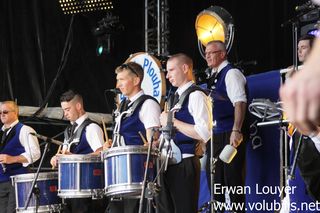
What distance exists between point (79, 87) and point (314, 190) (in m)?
6.41

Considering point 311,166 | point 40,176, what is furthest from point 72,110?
point 311,166

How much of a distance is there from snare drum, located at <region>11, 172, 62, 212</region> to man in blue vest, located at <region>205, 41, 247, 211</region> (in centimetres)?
195

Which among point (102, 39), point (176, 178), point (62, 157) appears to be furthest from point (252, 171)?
point (102, 39)

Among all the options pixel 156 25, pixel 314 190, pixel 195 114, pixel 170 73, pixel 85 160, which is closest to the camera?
pixel 314 190

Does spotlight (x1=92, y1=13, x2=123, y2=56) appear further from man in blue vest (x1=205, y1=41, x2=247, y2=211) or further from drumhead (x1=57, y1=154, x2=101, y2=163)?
drumhead (x1=57, y1=154, x2=101, y2=163)

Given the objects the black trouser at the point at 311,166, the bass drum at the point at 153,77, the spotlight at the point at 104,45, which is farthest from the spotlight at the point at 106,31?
the black trouser at the point at 311,166

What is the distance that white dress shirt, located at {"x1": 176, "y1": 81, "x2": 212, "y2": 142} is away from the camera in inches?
212

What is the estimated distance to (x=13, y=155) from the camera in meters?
8.14

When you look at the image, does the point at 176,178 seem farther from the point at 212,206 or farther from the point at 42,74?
the point at 42,74

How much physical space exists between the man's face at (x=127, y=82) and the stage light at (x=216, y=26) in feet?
5.22

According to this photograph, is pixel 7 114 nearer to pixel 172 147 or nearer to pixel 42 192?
pixel 42 192

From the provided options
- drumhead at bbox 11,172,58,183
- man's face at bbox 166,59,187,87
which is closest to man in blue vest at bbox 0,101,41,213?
drumhead at bbox 11,172,58,183

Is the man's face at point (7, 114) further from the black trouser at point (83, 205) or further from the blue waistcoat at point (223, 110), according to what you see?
the blue waistcoat at point (223, 110)

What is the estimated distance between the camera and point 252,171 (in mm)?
6695
